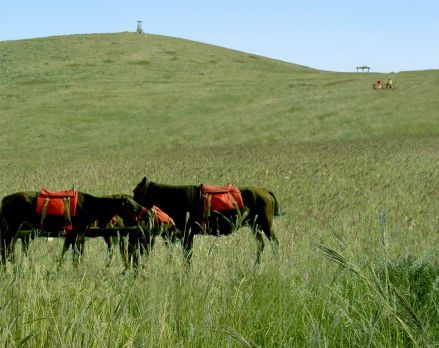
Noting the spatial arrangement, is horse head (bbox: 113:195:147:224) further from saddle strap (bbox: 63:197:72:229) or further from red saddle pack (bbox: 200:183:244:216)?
red saddle pack (bbox: 200:183:244:216)

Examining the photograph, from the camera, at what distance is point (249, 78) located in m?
62.4

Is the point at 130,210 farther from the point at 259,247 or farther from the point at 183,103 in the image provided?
the point at 183,103

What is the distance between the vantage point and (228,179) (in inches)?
566

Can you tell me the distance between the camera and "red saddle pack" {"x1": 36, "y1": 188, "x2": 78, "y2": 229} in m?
6.20

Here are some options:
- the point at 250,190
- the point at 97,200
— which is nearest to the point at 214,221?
the point at 250,190

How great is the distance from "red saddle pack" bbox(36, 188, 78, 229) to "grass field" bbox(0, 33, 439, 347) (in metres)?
0.43

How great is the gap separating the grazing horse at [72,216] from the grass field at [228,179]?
30 cm

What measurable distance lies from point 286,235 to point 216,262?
332 cm

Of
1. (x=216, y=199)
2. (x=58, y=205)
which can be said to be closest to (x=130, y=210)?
(x=58, y=205)

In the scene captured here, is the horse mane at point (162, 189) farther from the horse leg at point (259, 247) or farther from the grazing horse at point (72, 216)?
the horse leg at point (259, 247)

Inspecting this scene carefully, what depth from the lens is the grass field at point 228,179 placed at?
346cm

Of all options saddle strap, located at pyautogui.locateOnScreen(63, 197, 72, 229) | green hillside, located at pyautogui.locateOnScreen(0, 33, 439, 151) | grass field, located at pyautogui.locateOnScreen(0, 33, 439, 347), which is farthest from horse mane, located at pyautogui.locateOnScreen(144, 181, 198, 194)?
green hillside, located at pyautogui.locateOnScreen(0, 33, 439, 151)

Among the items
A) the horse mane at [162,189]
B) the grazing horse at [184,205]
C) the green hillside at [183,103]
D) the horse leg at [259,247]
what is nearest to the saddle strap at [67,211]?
the grazing horse at [184,205]

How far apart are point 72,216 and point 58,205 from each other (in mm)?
173
